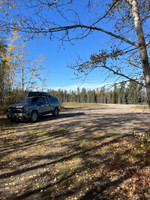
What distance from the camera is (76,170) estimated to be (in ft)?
10.5

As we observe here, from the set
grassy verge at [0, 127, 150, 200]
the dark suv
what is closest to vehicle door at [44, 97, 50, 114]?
the dark suv

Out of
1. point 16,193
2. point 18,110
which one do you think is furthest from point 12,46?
point 16,193

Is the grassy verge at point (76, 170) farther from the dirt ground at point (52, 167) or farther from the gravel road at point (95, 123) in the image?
the gravel road at point (95, 123)

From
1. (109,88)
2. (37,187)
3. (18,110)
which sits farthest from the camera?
(18,110)

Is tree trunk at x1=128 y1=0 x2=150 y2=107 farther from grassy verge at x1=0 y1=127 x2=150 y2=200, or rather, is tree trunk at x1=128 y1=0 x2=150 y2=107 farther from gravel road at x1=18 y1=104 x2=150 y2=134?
grassy verge at x1=0 y1=127 x2=150 y2=200

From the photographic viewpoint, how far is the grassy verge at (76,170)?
8.04 feet

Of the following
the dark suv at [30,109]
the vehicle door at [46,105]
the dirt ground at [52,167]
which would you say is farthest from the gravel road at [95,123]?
the dirt ground at [52,167]

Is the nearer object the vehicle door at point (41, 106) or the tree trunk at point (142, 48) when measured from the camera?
the tree trunk at point (142, 48)

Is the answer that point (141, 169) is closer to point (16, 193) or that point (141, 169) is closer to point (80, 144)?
point (80, 144)

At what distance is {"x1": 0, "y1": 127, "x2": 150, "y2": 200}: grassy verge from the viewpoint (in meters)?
2.45

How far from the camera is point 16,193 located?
251cm

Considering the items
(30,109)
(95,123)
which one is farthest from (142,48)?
(30,109)

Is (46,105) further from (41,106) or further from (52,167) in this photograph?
(52,167)

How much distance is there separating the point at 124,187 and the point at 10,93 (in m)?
14.4
